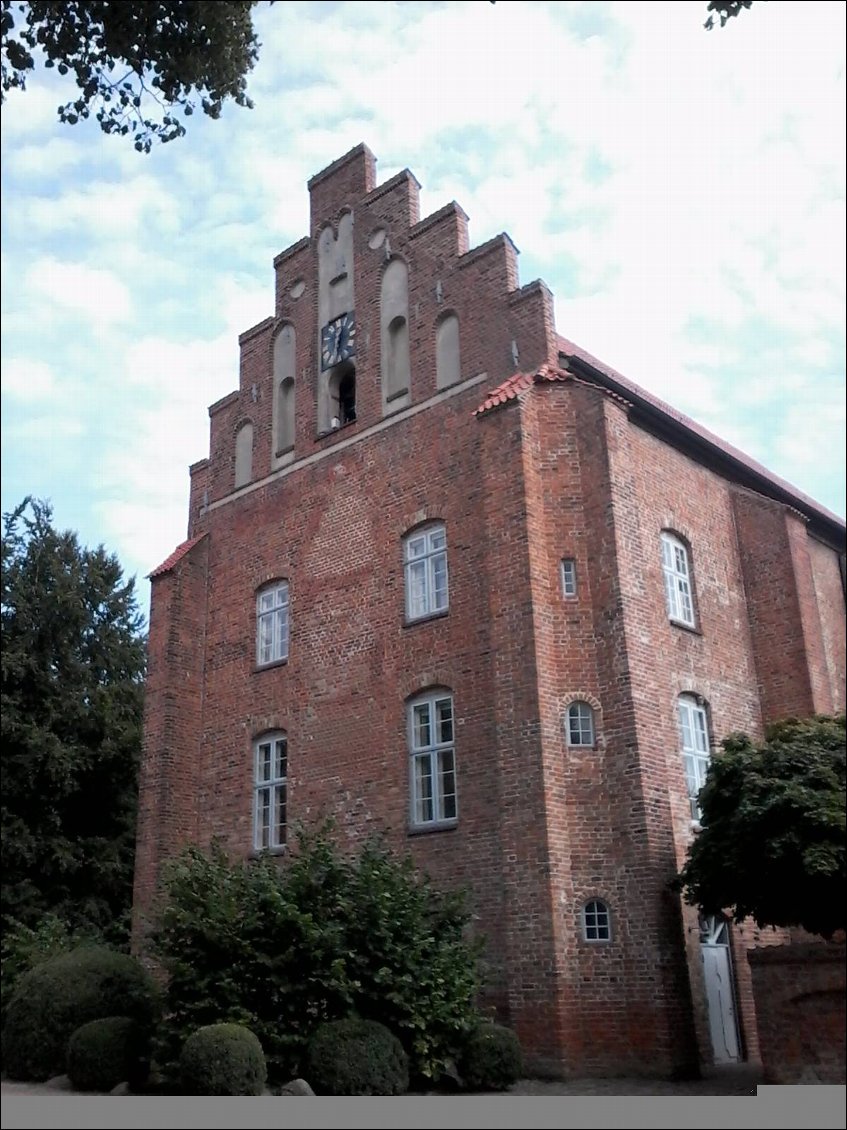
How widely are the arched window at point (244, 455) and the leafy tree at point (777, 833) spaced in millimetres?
11473

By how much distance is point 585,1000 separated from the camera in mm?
13703

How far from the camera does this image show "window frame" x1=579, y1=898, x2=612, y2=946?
1410cm

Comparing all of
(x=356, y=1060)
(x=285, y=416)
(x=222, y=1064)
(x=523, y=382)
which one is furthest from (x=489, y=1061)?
(x=285, y=416)

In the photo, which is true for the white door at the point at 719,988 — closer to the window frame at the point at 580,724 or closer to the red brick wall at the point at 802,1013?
the red brick wall at the point at 802,1013

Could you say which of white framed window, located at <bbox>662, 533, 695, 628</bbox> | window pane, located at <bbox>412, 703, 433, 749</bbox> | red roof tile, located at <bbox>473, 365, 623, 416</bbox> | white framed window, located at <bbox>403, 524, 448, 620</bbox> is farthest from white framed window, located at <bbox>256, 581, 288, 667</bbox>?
white framed window, located at <bbox>662, 533, 695, 628</bbox>

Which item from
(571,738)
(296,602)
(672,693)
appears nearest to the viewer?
(571,738)

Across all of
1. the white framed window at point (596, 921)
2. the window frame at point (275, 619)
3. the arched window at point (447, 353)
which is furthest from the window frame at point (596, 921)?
the arched window at point (447, 353)

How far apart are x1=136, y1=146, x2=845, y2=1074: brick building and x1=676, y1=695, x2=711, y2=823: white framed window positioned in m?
0.06

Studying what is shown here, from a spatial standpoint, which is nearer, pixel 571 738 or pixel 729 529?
pixel 571 738

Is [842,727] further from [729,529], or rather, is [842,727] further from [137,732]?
[137,732]

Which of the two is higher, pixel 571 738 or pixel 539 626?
pixel 539 626

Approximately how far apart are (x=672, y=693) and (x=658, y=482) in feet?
12.2

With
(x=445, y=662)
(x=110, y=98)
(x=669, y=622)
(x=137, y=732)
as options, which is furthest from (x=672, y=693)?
(x=137, y=732)

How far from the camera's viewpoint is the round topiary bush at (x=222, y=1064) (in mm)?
11344
